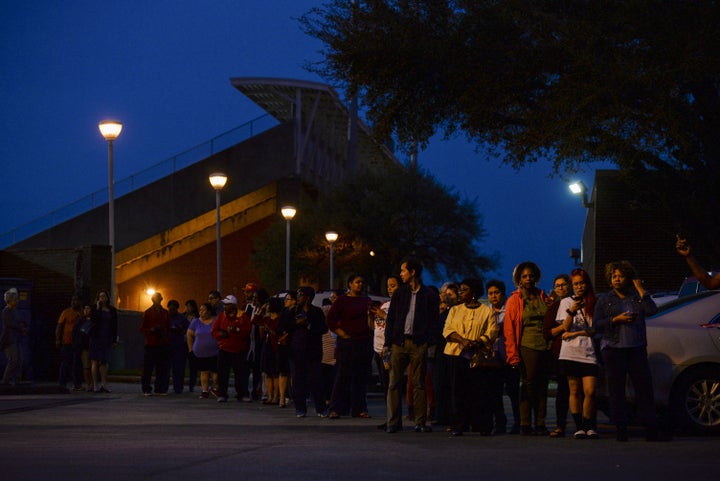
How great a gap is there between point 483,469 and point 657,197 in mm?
13664

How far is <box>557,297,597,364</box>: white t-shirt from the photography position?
12.8 meters

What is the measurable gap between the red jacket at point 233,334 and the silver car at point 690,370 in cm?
883

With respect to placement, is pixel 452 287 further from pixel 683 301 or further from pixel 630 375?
pixel 630 375

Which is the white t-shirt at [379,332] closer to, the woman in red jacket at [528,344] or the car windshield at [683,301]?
the woman in red jacket at [528,344]

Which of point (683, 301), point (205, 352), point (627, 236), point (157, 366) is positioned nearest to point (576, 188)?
point (627, 236)

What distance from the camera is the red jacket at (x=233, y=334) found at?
66.6 ft

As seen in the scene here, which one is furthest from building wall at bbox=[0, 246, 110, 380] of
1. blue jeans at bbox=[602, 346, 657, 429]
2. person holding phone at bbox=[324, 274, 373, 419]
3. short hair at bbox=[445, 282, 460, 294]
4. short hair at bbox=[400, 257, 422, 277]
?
blue jeans at bbox=[602, 346, 657, 429]

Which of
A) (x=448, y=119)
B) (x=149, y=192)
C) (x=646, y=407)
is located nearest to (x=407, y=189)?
(x=149, y=192)

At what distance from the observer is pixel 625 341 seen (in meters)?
12.5

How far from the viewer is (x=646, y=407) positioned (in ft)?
40.8

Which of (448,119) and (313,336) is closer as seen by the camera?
(313,336)

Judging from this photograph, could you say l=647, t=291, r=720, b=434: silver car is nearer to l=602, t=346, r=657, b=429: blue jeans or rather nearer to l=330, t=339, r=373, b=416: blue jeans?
l=602, t=346, r=657, b=429: blue jeans

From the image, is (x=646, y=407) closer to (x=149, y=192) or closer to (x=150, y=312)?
(x=150, y=312)

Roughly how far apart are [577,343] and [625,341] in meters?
0.55
